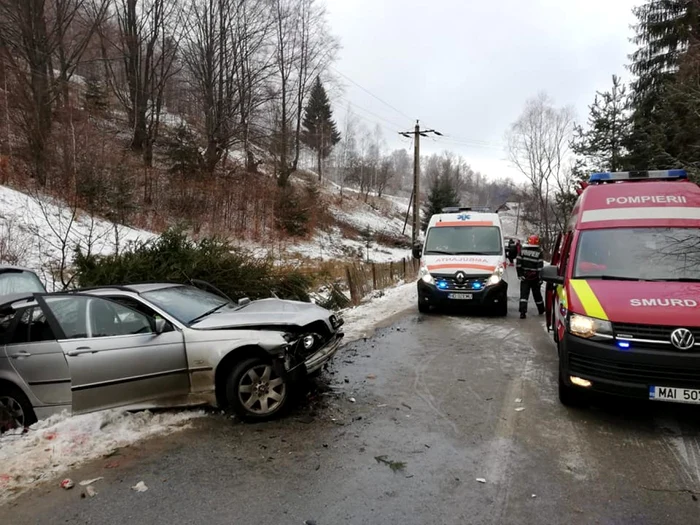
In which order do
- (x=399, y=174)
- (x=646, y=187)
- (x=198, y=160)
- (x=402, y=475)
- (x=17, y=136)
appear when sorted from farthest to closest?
(x=399, y=174), (x=198, y=160), (x=17, y=136), (x=646, y=187), (x=402, y=475)

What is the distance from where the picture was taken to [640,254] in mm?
5234

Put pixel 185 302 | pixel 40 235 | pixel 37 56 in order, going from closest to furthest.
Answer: pixel 185 302 < pixel 40 235 < pixel 37 56

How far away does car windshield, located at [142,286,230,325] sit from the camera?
5.15m

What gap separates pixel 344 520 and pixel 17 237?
12873 millimetres

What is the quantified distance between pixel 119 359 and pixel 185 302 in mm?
1069

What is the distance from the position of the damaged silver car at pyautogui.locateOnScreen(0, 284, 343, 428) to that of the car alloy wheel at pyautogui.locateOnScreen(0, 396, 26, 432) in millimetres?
10

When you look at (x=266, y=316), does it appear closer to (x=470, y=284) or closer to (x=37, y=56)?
(x=470, y=284)

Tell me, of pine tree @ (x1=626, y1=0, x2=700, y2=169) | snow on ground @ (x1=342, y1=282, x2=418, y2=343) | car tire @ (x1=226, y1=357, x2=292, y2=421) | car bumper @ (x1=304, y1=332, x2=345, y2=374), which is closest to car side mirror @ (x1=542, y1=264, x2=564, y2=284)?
car bumper @ (x1=304, y1=332, x2=345, y2=374)

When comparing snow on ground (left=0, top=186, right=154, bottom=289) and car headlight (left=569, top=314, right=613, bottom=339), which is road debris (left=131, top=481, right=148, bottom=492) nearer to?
car headlight (left=569, top=314, right=613, bottom=339)

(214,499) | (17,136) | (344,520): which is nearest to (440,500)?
(344,520)

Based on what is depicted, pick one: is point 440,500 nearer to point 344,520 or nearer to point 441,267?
point 344,520

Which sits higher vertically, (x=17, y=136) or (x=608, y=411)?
(x=17, y=136)

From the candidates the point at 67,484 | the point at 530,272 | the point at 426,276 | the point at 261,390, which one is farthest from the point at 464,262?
the point at 67,484

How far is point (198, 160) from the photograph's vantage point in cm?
2464
